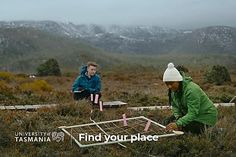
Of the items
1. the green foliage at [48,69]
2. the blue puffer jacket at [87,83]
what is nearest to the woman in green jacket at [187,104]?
the blue puffer jacket at [87,83]

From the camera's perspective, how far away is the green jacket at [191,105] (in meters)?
6.86

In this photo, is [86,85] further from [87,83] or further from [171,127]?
[171,127]

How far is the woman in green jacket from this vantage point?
686cm

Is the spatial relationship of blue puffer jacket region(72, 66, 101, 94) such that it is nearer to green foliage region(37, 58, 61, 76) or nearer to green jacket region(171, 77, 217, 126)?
green jacket region(171, 77, 217, 126)

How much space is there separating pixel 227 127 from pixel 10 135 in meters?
3.63

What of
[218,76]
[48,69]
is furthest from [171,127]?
[48,69]

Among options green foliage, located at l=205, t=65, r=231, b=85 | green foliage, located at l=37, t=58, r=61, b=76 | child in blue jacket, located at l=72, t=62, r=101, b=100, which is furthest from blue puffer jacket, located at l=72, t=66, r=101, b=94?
green foliage, located at l=37, t=58, r=61, b=76

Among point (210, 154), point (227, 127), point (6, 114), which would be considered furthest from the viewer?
point (6, 114)

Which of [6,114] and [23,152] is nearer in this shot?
[23,152]

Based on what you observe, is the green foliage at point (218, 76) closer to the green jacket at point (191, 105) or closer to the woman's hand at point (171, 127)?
the green jacket at point (191, 105)

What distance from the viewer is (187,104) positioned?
22.9ft

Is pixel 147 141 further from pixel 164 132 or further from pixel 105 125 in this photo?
pixel 105 125

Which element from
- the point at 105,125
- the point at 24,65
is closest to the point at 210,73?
the point at 105,125

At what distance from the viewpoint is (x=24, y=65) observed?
153m
